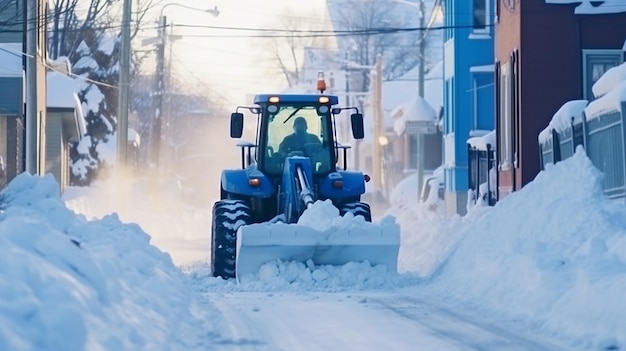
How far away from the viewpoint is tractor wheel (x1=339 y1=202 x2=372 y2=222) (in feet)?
63.0

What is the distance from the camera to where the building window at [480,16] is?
4156 centimetres

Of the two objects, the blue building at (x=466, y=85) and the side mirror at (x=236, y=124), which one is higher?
the blue building at (x=466, y=85)

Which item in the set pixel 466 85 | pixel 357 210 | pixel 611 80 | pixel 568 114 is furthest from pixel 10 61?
pixel 611 80

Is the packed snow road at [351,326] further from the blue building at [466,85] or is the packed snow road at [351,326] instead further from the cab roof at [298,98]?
the blue building at [466,85]

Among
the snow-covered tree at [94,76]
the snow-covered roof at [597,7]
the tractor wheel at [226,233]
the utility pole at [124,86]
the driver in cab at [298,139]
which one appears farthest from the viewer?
the snow-covered tree at [94,76]

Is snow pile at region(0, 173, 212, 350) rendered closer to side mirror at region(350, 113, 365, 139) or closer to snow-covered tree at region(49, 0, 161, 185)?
side mirror at region(350, 113, 365, 139)

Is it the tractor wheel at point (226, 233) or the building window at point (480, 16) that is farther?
the building window at point (480, 16)

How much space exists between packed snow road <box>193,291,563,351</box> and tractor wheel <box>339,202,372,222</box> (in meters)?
4.00

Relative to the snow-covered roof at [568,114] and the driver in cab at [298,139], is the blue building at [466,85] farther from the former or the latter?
the driver in cab at [298,139]

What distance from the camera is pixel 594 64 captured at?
26.4m

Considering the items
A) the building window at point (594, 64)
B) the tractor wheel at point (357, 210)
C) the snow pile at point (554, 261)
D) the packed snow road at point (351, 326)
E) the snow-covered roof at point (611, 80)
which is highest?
the building window at point (594, 64)

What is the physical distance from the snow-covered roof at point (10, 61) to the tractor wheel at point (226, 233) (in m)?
17.1

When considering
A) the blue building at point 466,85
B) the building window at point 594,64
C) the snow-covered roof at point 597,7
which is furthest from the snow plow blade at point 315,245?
the blue building at point 466,85

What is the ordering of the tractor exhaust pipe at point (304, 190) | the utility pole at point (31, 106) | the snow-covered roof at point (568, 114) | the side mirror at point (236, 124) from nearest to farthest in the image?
the tractor exhaust pipe at point (304, 190) → the side mirror at point (236, 124) → the snow-covered roof at point (568, 114) → the utility pole at point (31, 106)
